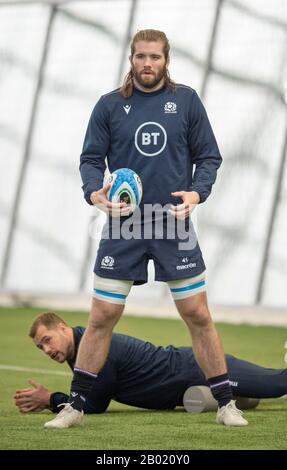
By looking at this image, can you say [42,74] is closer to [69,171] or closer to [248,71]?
[69,171]

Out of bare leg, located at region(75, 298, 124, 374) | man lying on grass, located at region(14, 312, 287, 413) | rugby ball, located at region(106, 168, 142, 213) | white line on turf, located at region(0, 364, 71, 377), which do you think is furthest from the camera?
white line on turf, located at region(0, 364, 71, 377)

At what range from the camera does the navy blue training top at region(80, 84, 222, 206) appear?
585 centimetres

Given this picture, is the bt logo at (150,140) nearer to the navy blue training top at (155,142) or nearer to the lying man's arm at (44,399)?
the navy blue training top at (155,142)

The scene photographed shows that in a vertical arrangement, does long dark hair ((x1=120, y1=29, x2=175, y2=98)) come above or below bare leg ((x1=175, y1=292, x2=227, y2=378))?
above

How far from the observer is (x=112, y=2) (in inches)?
588

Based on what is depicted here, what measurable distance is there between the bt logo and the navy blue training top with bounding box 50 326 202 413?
1.08 metres

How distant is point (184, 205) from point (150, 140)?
353mm

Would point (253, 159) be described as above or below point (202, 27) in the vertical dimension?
below

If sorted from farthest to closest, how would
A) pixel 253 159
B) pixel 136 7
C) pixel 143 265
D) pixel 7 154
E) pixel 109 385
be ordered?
pixel 7 154 → pixel 136 7 → pixel 253 159 → pixel 109 385 → pixel 143 265

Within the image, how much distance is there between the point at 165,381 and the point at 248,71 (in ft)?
24.8

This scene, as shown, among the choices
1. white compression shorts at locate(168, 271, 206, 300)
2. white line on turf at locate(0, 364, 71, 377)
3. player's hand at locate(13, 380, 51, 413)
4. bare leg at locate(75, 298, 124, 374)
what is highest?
white compression shorts at locate(168, 271, 206, 300)

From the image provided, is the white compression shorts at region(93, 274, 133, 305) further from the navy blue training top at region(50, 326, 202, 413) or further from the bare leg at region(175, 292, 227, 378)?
the navy blue training top at region(50, 326, 202, 413)

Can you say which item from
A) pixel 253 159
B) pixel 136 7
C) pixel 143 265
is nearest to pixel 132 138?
→ pixel 143 265

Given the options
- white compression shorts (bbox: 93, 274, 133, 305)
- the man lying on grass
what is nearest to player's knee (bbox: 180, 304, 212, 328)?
white compression shorts (bbox: 93, 274, 133, 305)
